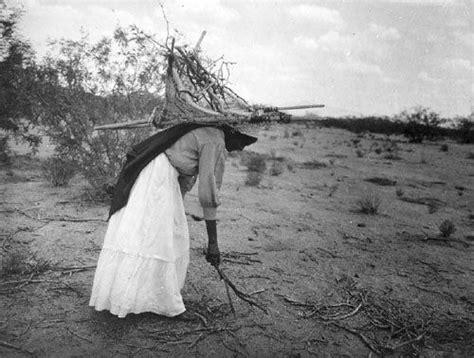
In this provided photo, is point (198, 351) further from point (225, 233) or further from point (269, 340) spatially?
point (225, 233)

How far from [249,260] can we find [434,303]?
2006 mm

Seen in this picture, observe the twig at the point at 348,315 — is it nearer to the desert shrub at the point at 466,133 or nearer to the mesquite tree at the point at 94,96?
the mesquite tree at the point at 94,96

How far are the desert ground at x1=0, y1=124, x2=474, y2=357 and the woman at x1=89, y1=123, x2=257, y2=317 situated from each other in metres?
0.31

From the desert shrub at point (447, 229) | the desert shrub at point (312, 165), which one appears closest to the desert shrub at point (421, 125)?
the desert shrub at point (312, 165)

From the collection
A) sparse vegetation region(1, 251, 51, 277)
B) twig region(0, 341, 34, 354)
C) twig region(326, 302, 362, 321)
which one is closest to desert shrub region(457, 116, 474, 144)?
twig region(326, 302, 362, 321)

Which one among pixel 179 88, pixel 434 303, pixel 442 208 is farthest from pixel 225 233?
pixel 442 208

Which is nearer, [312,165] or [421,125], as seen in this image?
[312,165]

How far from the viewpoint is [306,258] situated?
4898mm

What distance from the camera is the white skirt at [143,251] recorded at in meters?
2.76

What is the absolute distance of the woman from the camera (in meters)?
2.75

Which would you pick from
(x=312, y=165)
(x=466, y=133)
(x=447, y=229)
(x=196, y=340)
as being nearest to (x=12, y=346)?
(x=196, y=340)

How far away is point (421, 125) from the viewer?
89.2ft

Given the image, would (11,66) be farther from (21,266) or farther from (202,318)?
(202,318)

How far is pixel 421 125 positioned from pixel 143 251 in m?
28.3
